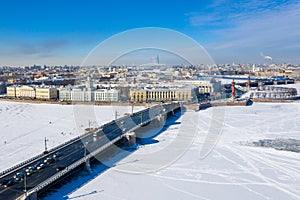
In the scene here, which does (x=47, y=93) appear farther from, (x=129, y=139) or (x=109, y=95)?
(x=129, y=139)

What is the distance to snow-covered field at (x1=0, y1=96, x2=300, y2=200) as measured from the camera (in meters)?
6.71

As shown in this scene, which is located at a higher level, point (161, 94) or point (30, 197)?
point (161, 94)

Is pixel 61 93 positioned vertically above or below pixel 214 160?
above

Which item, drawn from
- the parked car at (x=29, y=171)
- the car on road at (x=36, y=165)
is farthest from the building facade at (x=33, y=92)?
the parked car at (x=29, y=171)

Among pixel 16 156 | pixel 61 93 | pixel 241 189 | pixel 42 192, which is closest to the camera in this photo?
pixel 42 192

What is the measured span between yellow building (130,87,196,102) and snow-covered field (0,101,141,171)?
6.70 metres

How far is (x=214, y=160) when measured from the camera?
8953 millimetres

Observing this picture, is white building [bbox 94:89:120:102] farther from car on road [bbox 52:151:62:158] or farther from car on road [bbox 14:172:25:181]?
car on road [bbox 14:172:25:181]

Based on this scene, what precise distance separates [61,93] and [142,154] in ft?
55.9

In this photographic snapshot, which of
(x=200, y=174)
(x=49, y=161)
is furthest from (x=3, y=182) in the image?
(x=200, y=174)

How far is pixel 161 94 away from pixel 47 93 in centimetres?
950

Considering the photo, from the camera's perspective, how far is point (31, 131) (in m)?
12.4

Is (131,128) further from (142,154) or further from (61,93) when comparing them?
(61,93)

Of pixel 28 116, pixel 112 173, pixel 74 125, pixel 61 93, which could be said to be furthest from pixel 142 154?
pixel 61 93
